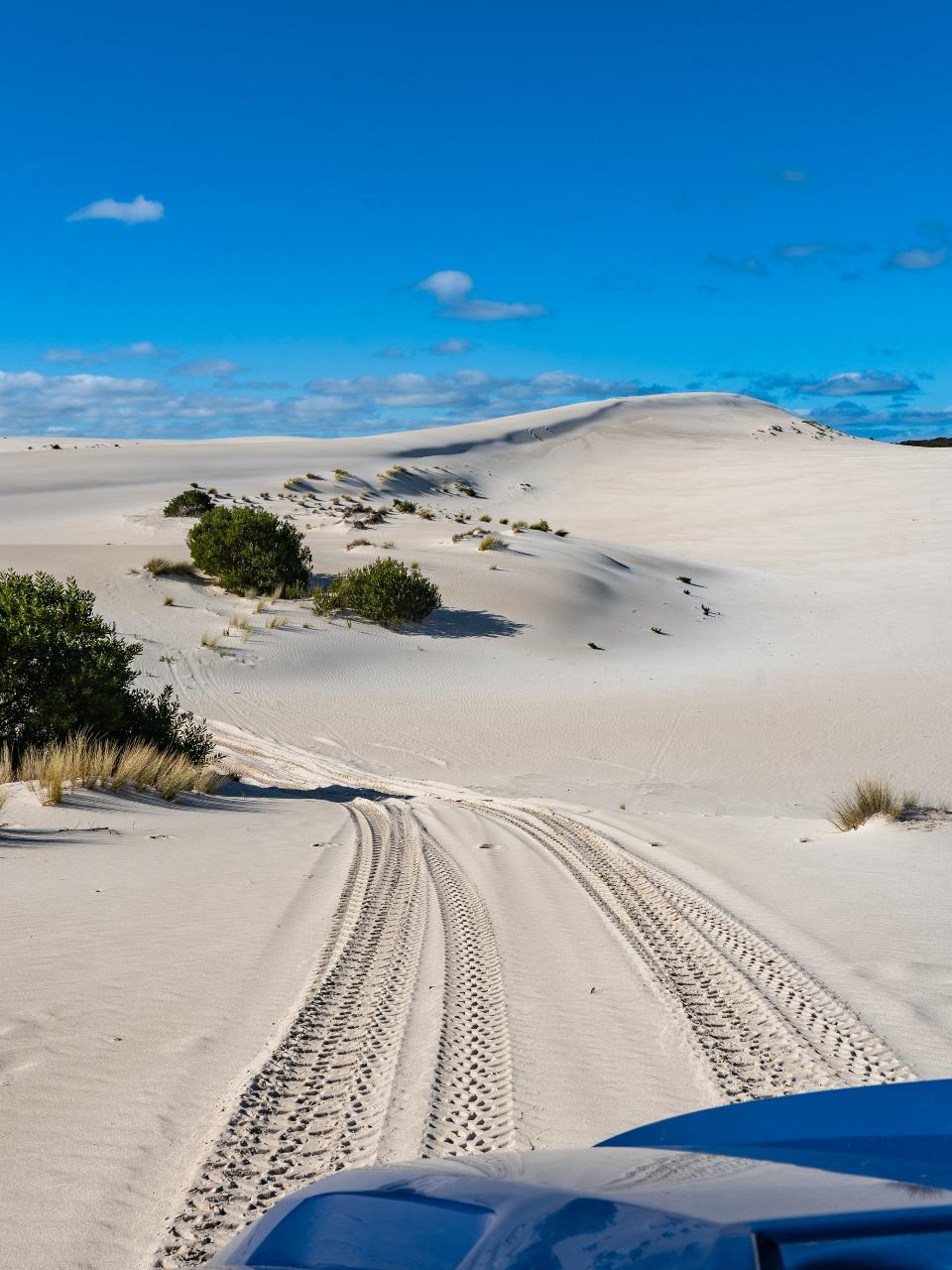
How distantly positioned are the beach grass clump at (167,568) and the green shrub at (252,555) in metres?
0.33

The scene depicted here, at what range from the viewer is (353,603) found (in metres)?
21.6

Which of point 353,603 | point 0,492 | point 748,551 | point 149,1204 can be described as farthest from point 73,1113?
point 0,492

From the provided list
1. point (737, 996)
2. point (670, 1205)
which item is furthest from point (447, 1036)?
point (670, 1205)

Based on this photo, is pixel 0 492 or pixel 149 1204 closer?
pixel 149 1204

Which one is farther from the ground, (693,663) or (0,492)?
(0,492)

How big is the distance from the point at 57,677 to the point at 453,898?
6.00m

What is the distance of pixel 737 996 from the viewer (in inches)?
189

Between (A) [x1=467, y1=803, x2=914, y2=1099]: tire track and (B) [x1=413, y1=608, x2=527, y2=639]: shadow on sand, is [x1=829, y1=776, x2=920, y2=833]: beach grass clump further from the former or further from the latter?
(B) [x1=413, y1=608, x2=527, y2=639]: shadow on sand

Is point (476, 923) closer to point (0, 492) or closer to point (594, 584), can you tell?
point (594, 584)

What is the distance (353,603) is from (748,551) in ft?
65.5

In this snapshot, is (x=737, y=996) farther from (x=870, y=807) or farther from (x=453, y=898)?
(x=870, y=807)

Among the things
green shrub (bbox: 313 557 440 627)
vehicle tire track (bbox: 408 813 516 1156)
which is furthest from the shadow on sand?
vehicle tire track (bbox: 408 813 516 1156)

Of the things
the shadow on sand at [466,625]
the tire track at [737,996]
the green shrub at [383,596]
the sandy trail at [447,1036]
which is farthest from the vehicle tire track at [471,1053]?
the shadow on sand at [466,625]

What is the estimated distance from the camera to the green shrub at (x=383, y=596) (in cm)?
2138
